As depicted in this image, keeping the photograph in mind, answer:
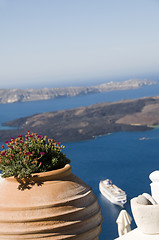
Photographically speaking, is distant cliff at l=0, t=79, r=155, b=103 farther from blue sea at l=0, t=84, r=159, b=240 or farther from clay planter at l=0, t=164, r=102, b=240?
clay planter at l=0, t=164, r=102, b=240

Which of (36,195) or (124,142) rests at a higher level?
(36,195)

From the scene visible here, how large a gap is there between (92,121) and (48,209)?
58874 mm

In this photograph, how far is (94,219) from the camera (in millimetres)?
1582

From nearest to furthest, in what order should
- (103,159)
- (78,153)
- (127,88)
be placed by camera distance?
1. (103,159)
2. (78,153)
3. (127,88)

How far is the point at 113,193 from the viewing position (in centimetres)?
2075

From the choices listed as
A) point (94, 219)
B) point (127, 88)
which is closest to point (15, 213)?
point (94, 219)

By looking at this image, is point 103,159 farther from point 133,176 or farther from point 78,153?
point 133,176

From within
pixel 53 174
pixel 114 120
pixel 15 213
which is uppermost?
pixel 53 174

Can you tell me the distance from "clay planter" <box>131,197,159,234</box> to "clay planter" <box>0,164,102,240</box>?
0.62 ft

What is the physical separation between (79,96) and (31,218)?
349 feet

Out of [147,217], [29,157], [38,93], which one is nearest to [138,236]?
[147,217]

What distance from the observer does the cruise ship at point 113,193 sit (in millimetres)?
20234

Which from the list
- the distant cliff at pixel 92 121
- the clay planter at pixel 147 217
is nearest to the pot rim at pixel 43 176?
the clay planter at pixel 147 217

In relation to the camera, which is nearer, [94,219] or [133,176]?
[94,219]
